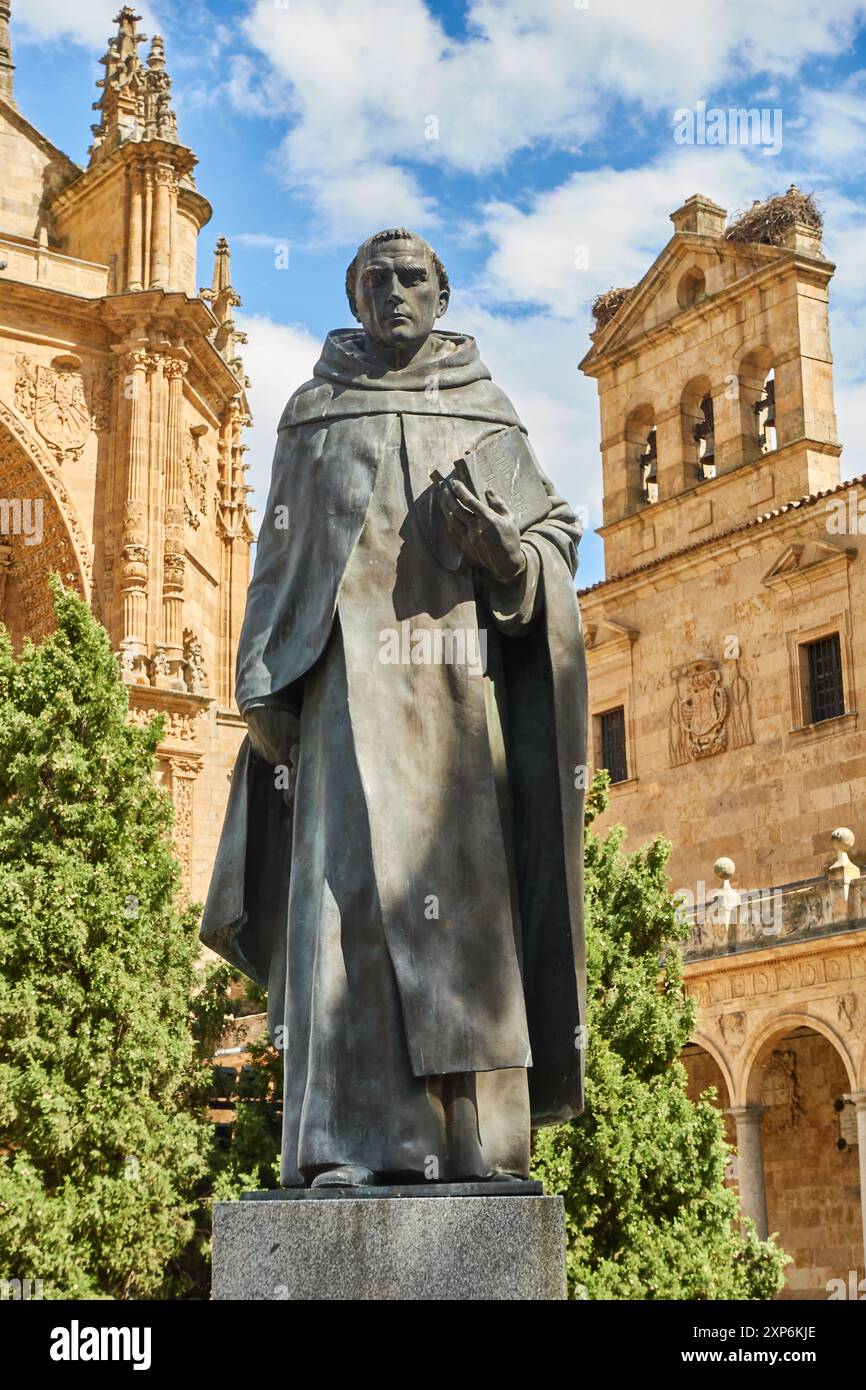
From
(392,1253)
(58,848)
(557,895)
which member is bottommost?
(392,1253)

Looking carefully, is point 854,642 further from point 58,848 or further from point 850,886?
point 58,848

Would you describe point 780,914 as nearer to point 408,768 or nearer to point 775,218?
point 775,218

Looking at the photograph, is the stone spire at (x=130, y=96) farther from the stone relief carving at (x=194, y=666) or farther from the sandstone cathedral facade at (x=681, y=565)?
the stone relief carving at (x=194, y=666)

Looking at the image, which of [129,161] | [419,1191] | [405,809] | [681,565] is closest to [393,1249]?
[419,1191]

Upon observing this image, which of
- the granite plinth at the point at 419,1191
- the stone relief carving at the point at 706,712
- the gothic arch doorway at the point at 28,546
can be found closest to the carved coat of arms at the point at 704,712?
the stone relief carving at the point at 706,712

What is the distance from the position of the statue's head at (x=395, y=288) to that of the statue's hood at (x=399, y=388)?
0.08 metres

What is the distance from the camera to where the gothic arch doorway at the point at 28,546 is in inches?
1123

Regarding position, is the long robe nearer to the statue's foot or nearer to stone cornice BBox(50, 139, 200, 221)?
the statue's foot

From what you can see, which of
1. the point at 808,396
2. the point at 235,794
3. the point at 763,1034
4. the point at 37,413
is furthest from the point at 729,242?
the point at 235,794

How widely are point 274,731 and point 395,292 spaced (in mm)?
1236

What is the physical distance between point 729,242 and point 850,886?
14455 millimetres

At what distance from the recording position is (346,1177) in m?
4.25

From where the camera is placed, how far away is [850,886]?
77.8ft

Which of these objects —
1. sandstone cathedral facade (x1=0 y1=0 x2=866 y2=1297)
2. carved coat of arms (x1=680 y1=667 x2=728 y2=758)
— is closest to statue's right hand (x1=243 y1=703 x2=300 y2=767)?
sandstone cathedral facade (x1=0 y1=0 x2=866 y2=1297)
